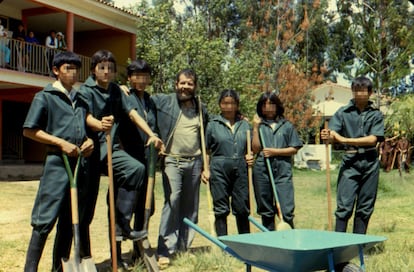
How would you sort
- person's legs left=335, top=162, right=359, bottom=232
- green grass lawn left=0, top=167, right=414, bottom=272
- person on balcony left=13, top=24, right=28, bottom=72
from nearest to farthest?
green grass lawn left=0, top=167, right=414, bottom=272 < person's legs left=335, top=162, right=359, bottom=232 < person on balcony left=13, top=24, right=28, bottom=72

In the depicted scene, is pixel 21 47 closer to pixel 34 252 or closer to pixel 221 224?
pixel 221 224

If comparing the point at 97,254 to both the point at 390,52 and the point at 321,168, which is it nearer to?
the point at 321,168

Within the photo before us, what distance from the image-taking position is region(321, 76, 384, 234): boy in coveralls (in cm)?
512

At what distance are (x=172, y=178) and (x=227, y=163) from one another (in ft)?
1.80

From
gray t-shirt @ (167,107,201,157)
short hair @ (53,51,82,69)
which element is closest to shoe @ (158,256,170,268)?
gray t-shirt @ (167,107,201,157)

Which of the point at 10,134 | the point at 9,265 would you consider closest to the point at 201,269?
the point at 9,265

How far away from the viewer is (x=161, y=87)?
17594 millimetres

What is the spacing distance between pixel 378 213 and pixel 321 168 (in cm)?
1555

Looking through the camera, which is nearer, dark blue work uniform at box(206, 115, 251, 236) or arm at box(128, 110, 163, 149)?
arm at box(128, 110, 163, 149)

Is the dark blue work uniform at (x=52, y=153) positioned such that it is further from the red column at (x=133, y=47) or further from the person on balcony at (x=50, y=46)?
the red column at (x=133, y=47)

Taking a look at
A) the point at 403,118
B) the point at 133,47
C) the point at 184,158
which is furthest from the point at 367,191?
the point at 133,47

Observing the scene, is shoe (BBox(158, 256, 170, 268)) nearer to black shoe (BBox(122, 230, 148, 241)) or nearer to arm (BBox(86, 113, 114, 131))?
black shoe (BBox(122, 230, 148, 241))

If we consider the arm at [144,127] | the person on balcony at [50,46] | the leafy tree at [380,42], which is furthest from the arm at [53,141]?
the leafy tree at [380,42]

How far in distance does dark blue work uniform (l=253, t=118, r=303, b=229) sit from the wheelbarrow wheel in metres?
1.80
